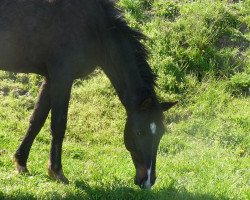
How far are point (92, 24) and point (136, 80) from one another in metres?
0.96

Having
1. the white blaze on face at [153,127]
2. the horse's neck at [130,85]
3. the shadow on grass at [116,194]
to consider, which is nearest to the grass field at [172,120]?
the shadow on grass at [116,194]

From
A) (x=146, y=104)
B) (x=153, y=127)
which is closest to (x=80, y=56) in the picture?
(x=146, y=104)

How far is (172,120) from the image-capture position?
32.8 ft

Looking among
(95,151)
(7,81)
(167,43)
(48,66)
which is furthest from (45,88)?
(167,43)

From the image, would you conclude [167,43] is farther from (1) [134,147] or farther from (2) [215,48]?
(1) [134,147]

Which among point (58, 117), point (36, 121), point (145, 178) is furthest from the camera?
point (36, 121)

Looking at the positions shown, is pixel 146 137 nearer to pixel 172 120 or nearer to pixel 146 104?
pixel 146 104

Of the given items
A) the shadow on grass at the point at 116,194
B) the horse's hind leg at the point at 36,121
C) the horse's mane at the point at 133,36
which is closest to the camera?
the shadow on grass at the point at 116,194

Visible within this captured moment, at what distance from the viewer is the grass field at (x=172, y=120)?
6.60 metres

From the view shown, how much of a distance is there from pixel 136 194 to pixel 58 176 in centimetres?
119

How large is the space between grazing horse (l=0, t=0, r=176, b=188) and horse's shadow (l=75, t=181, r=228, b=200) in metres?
0.21

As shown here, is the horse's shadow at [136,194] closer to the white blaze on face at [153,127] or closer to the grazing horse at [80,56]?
the grazing horse at [80,56]

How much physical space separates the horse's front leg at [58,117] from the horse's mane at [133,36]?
38.7 inches

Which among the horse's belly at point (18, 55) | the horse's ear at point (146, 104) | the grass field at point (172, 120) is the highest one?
the horse's belly at point (18, 55)
